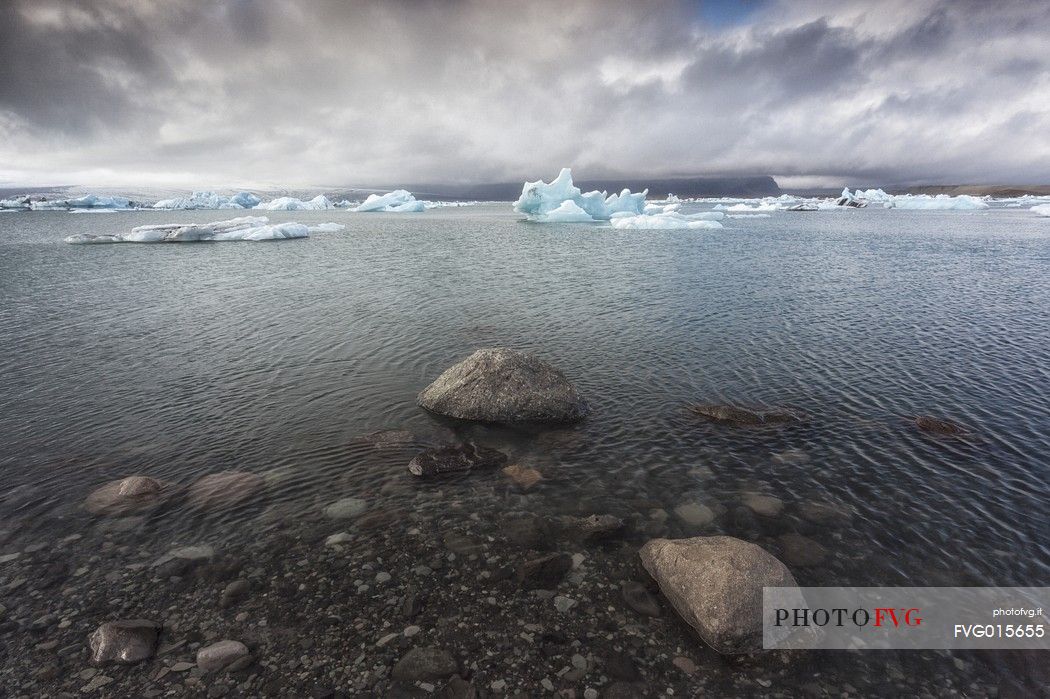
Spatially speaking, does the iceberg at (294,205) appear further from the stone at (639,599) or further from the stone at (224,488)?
the stone at (639,599)

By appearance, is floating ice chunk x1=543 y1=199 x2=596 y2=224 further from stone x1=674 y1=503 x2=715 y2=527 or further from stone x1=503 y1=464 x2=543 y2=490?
stone x1=674 y1=503 x2=715 y2=527

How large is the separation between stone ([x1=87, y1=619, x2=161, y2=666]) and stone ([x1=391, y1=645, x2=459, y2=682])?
9.71ft

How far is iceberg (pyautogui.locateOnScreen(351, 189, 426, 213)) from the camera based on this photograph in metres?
160

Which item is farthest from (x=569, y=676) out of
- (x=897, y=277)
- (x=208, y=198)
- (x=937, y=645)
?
(x=208, y=198)

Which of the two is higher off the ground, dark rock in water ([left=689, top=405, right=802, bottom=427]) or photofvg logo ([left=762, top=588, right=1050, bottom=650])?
dark rock in water ([left=689, top=405, right=802, bottom=427])

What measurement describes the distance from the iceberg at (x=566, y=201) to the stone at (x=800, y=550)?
81753 millimetres

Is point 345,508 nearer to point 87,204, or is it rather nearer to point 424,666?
point 424,666

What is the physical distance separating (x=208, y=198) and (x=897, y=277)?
213584 millimetres

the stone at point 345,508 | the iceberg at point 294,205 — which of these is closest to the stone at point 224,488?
the stone at point 345,508

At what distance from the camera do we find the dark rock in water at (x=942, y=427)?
10.7 m

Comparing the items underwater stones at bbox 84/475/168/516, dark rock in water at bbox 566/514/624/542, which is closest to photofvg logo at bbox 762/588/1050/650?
dark rock in water at bbox 566/514/624/542

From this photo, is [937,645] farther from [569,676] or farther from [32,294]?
[32,294]

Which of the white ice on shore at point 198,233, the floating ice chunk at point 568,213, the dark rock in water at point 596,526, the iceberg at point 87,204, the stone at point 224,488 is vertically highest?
the iceberg at point 87,204

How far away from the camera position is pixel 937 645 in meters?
5.83
